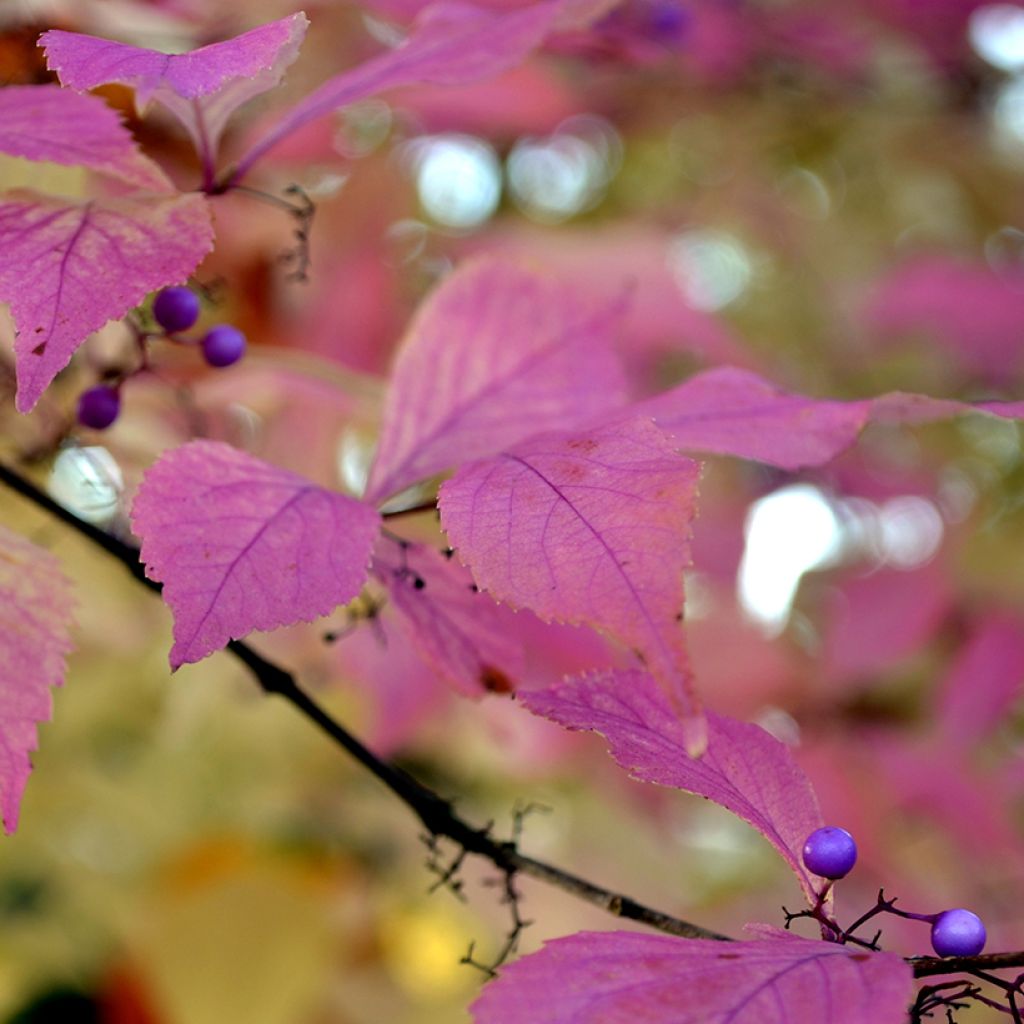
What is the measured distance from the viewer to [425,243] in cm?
126

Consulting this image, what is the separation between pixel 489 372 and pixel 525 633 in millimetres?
344

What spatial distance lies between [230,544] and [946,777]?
978mm

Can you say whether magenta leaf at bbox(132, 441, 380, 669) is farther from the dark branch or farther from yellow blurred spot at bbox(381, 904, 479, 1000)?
yellow blurred spot at bbox(381, 904, 479, 1000)

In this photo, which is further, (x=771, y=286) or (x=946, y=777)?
(x=771, y=286)

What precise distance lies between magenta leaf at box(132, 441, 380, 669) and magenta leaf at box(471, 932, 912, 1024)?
0.11m

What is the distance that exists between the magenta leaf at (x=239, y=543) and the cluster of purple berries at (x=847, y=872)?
0.15 metres

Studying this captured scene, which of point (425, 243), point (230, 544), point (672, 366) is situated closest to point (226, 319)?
point (425, 243)

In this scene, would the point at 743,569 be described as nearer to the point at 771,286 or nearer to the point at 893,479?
the point at 893,479

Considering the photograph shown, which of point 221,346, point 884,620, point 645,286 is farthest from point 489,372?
point 884,620

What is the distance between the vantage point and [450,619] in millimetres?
433

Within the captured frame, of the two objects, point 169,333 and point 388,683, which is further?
point 388,683

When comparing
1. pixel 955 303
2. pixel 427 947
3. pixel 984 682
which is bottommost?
pixel 427 947

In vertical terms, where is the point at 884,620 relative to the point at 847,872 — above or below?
below

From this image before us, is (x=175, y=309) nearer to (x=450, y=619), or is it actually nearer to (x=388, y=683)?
(x=450, y=619)
